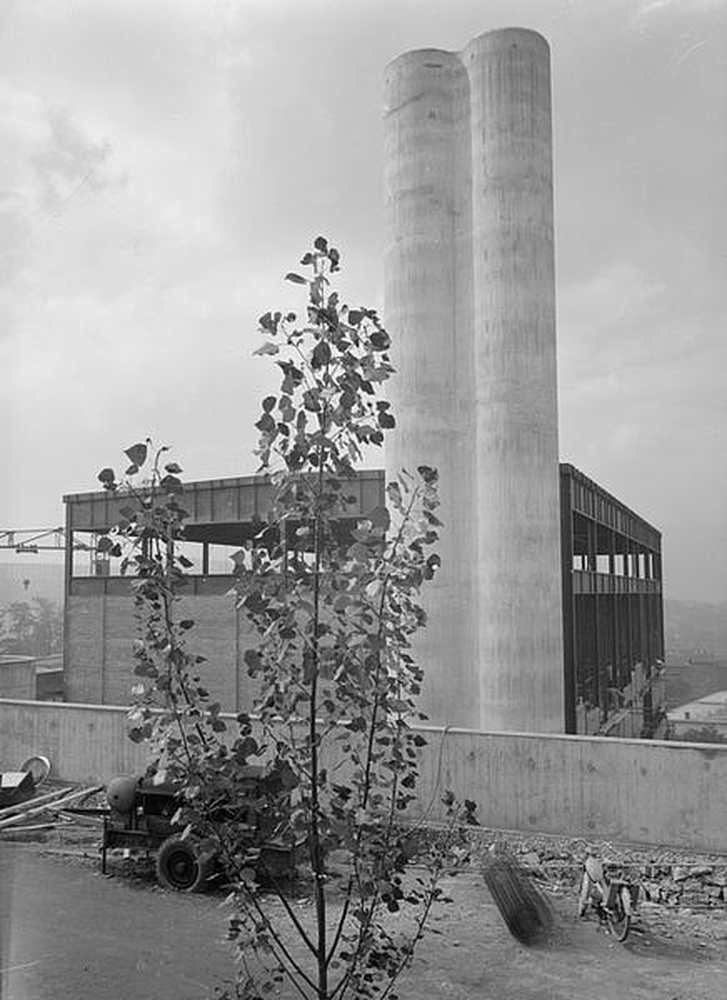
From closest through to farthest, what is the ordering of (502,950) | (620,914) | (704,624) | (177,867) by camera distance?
(502,950) < (620,914) < (177,867) < (704,624)

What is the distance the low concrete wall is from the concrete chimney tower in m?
3.83

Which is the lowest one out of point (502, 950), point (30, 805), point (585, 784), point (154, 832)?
point (502, 950)

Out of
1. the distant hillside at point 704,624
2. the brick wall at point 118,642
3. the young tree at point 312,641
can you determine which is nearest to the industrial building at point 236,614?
the brick wall at point 118,642

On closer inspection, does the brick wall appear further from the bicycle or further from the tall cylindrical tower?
the bicycle

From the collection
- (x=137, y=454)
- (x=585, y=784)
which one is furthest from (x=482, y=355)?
(x=137, y=454)

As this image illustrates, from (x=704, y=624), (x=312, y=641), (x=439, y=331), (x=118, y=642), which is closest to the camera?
(x=312, y=641)

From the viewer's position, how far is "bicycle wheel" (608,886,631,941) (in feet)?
37.5

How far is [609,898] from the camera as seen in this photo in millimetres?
11984

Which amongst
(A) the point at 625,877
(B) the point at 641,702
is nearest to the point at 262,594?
(A) the point at 625,877

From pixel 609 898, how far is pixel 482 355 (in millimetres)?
11267

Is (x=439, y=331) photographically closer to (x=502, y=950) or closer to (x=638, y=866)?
(x=638, y=866)

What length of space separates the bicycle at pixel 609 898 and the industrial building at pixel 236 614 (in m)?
8.21

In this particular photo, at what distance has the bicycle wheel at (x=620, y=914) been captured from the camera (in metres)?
11.4

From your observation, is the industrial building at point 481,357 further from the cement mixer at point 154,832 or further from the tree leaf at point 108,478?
the tree leaf at point 108,478
